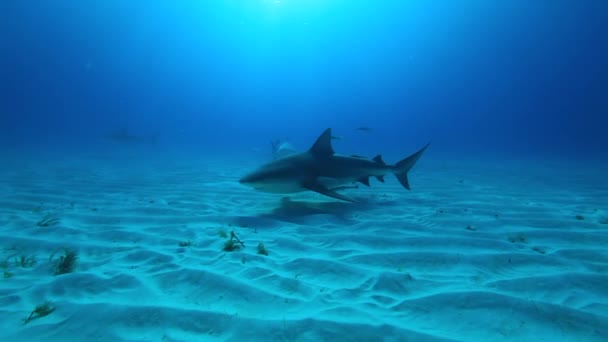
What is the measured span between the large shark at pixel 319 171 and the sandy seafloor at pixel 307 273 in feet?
1.79

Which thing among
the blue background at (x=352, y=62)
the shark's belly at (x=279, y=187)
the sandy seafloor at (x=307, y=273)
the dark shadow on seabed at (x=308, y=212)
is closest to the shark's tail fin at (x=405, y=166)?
the dark shadow on seabed at (x=308, y=212)

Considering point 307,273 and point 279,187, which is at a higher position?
point 279,187

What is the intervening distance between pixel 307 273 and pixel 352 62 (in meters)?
154

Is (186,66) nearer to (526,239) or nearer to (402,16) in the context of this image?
(402,16)

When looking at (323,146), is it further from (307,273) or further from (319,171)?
(307,273)

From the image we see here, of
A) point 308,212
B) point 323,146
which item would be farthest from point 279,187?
point 323,146

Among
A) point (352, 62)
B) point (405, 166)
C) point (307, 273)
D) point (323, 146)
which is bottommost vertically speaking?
point (307, 273)

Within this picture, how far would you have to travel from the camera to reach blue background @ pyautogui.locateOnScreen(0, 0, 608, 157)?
203 feet

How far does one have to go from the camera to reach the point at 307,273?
119 inches

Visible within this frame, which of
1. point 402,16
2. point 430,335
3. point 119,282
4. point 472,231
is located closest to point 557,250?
point 472,231

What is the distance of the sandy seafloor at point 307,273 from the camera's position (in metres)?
2.06

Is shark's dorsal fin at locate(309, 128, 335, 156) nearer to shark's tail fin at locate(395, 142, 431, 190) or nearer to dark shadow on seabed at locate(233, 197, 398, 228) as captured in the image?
dark shadow on seabed at locate(233, 197, 398, 228)

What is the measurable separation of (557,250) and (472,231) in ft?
3.27

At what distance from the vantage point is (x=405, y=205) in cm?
641
